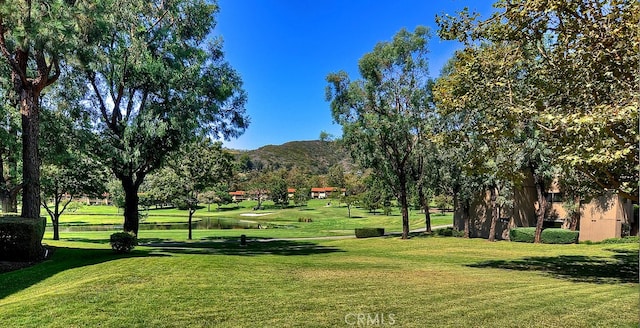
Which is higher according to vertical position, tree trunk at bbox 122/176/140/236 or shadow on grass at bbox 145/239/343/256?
tree trunk at bbox 122/176/140/236

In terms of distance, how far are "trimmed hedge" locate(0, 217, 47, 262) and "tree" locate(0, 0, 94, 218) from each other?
316cm

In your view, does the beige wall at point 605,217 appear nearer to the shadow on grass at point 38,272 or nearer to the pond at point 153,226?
the shadow on grass at point 38,272

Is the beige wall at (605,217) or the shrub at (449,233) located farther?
the shrub at (449,233)

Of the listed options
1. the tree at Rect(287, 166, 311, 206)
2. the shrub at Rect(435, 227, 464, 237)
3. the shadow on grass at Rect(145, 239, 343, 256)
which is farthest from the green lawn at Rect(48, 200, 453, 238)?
the shadow on grass at Rect(145, 239, 343, 256)

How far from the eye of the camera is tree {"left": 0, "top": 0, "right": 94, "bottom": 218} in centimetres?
1340

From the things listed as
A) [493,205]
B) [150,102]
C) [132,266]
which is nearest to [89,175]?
[150,102]

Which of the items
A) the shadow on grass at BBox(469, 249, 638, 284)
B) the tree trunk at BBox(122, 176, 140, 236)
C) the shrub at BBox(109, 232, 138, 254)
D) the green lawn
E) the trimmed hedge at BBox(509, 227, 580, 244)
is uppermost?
the tree trunk at BBox(122, 176, 140, 236)

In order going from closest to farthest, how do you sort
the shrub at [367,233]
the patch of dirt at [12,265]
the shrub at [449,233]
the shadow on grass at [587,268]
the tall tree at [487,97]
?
the patch of dirt at [12,265], the tall tree at [487,97], the shadow on grass at [587,268], the shrub at [367,233], the shrub at [449,233]

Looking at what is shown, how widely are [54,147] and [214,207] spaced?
103 m

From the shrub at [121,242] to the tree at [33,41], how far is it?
3.27 meters

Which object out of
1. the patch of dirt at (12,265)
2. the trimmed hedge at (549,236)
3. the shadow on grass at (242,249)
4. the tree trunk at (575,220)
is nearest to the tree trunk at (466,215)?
the trimmed hedge at (549,236)

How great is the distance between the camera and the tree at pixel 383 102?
3100 centimetres

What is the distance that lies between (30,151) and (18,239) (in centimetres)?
442

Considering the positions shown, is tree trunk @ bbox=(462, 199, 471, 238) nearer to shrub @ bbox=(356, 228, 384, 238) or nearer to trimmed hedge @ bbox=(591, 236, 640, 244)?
shrub @ bbox=(356, 228, 384, 238)
